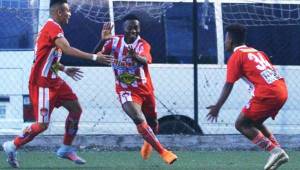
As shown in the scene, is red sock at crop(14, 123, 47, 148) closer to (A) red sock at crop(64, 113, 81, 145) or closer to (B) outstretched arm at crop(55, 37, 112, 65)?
(A) red sock at crop(64, 113, 81, 145)

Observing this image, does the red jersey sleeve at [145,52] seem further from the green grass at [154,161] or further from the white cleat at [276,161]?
the white cleat at [276,161]

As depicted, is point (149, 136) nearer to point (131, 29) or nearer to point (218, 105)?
point (218, 105)

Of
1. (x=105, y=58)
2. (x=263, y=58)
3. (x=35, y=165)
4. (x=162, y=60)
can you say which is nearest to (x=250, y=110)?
(x=263, y=58)

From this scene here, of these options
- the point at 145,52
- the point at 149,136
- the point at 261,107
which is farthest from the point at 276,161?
the point at 145,52

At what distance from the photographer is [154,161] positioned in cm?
1027

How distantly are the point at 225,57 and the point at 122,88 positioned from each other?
278cm

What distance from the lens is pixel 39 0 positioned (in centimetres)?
1220

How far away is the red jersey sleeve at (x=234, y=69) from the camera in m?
9.10

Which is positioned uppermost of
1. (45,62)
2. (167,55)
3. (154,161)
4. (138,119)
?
(45,62)

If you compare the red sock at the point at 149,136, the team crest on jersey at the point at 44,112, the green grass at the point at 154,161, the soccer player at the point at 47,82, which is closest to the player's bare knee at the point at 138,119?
the red sock at the point at 149,136

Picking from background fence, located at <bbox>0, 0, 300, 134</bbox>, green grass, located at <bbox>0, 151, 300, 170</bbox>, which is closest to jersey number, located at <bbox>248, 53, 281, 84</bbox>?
green grass, located at <bbox>0, 151, 300, 170</bbox>

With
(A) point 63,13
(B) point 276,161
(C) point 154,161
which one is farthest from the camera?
(C) point 154,161

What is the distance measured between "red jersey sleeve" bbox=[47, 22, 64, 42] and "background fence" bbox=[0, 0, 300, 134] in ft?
9.95

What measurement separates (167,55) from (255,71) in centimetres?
333
